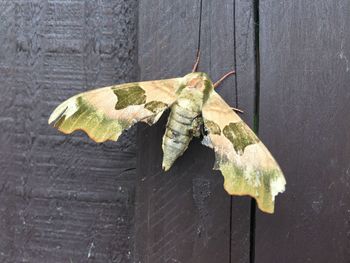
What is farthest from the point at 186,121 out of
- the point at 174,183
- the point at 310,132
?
the point at 310,132

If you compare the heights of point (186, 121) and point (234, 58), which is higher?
point (234, 58)

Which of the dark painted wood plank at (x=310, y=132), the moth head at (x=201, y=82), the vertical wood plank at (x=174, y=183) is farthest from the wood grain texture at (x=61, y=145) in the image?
the dark painted wood plank at (x=310, y=132)

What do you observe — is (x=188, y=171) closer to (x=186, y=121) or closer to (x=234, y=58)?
(x=186, y=121)

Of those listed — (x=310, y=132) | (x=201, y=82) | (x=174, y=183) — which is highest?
(x=201, y=82)

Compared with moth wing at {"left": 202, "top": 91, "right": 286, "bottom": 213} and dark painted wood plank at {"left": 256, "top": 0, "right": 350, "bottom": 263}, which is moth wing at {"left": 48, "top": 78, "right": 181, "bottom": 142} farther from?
dark painted wood plank at {"left": 256, "top": 0, "right": 350, "bottom": 263}

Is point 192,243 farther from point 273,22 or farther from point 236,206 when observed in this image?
point 273,22

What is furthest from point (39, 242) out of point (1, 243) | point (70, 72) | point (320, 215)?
point (320, 215)
